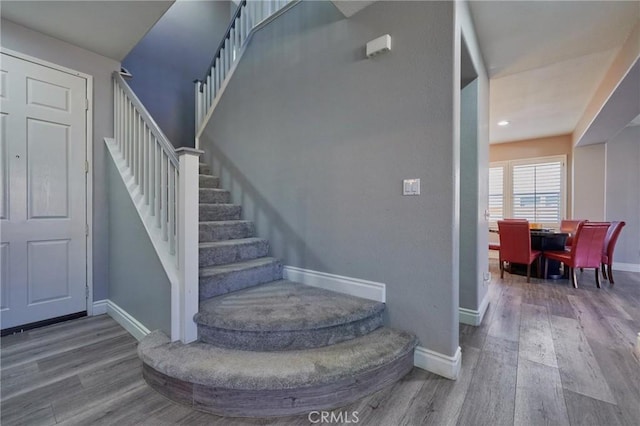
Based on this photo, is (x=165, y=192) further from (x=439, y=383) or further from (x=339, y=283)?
(x=439, y=383)

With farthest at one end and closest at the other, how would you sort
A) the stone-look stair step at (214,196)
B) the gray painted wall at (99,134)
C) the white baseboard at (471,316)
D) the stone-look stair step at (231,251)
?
1. the stone-look stair step at (214,196)
2. the gray painted wall at (99,134)
3. the white baseboard at (471,316)
4. the stone-look stair step at (231,251)

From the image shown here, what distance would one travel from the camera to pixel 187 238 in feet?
6.03

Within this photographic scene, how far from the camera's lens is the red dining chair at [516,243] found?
4.18 meters

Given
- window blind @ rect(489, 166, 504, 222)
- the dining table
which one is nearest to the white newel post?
the dining table

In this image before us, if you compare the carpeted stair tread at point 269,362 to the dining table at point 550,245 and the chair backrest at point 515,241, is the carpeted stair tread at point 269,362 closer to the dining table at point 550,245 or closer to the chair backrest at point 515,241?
the chair backrest at point 515,241

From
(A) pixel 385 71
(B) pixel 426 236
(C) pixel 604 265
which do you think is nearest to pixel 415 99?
(A) pixel 385 71

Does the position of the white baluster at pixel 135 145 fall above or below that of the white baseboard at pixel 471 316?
above

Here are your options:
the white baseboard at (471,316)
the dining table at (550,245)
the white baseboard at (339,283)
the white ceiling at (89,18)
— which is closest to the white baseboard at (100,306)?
the white baseboard at (339,283)

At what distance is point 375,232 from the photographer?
2.16 m

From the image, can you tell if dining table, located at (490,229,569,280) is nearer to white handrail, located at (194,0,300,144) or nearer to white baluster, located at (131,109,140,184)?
white handrail, located at (194,0,300,144)

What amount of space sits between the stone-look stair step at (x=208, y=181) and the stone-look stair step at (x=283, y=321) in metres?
1.67

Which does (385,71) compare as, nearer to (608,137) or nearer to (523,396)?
(523,396)

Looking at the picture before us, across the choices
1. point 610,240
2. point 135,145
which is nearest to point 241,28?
point 135,145

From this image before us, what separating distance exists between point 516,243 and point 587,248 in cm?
92
